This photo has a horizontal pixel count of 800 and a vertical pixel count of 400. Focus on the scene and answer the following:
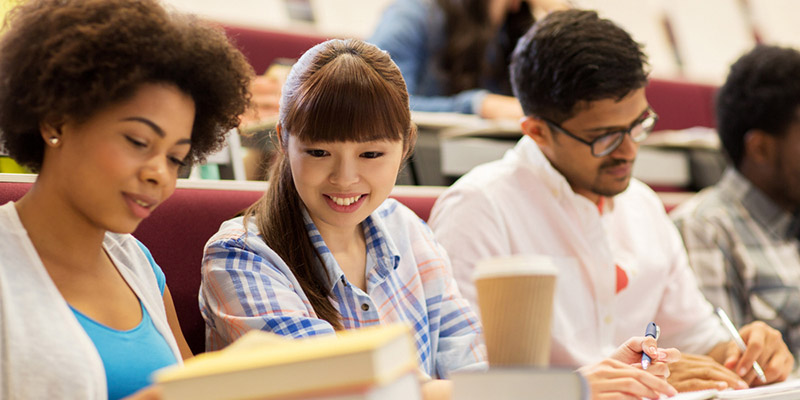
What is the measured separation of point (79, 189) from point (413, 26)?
1707 mm

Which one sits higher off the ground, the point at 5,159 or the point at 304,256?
the point at 5,159

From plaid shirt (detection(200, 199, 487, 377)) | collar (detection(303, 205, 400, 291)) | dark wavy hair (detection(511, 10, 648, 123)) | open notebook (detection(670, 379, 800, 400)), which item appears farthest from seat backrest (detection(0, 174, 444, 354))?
open notebook (detection(670, 379, 800, 400))

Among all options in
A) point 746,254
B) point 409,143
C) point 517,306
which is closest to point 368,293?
point 409,143

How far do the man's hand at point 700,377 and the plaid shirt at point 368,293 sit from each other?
0.37 meters

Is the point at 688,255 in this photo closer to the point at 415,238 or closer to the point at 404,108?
the point at 415,238

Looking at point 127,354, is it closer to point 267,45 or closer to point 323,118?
point 323,118

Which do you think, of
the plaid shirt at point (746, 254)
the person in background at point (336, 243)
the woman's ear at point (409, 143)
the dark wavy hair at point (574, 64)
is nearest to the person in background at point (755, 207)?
the plaid shirt at point (746, 254)

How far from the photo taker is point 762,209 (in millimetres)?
1949

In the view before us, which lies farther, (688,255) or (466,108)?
(466,108)

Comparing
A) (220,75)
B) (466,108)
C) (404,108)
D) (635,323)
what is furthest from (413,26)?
(220,75)

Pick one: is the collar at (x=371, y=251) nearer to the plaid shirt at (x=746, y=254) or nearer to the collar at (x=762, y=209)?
the plaid shirt at (x=746, y=254)

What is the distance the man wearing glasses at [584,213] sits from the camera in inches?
54.6

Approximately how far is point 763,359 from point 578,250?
1.22ft

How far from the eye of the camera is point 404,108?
1058 millimetres
